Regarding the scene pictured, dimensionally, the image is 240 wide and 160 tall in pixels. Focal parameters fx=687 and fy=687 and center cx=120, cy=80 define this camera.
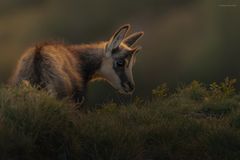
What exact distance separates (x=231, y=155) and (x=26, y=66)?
2959 mm

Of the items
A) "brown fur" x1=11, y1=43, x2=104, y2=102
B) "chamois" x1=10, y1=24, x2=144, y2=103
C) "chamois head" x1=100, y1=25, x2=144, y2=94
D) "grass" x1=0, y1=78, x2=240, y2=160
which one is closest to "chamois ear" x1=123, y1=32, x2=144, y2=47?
"chamois" x1=10, y1=24, x2=144, y2=103

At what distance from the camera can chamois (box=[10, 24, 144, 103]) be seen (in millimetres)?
9125

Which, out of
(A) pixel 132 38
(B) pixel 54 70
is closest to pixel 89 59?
(A) pixel 132 38

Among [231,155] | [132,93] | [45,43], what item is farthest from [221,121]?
[45,43]

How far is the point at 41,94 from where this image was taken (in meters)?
8.35

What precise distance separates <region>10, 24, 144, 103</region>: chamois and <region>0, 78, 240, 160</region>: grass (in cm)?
42

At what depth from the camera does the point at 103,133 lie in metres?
8.63

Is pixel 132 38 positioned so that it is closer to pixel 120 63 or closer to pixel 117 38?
pixel 120 63

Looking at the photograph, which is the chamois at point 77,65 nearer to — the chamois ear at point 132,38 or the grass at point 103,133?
the chamois ear at point 132,38

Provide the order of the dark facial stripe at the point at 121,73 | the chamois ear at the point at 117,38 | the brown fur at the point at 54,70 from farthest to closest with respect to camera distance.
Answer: the dark facial stripe at the point at 121,73
the chamois ear at the point at 117,38
the brown fur at the point at 54,70

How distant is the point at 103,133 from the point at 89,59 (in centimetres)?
281

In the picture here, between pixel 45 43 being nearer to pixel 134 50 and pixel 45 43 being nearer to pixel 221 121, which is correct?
pixel 134 50

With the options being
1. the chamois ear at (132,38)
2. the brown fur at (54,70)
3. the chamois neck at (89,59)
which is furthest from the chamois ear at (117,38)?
the chamois ear at (132,38)

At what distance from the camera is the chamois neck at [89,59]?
36.5 ft
